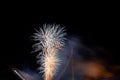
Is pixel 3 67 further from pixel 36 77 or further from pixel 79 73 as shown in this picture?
pixel 79 73

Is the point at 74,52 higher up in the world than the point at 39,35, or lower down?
higher up

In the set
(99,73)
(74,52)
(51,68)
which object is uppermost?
(74,52)

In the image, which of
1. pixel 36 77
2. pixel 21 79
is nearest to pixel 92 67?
pixel 36 77

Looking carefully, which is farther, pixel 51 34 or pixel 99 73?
pixel 99 73

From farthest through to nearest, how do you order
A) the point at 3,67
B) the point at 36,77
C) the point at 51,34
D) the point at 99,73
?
the point at 99,73 < the point at 36,77 < the point at 3,67 < the point at 51,34

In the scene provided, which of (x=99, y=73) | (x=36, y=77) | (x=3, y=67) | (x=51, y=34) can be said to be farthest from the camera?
(x=99, y=73)

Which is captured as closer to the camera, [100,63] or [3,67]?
[3,67]

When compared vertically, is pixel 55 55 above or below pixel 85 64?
below

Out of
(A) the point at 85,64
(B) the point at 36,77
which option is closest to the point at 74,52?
(A) the point at 85,64

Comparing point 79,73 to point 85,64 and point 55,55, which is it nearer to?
point 85,64
